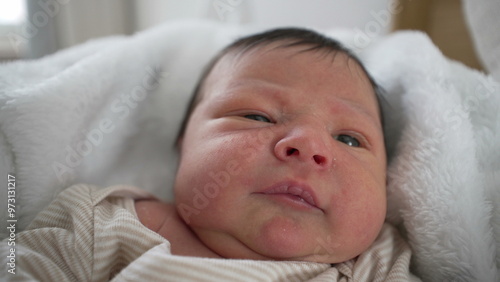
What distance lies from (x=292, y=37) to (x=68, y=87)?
509 mm

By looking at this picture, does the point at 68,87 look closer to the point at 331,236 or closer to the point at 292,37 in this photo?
the point at 292,37

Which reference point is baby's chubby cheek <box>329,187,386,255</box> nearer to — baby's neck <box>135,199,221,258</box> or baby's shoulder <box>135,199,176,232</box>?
baby's neck <box>135,199,221,258</box>

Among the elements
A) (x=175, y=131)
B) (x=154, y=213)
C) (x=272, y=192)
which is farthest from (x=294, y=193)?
(x=175, y=131)

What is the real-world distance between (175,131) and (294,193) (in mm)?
560

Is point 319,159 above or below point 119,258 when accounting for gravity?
above

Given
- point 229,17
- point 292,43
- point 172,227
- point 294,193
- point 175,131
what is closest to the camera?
point 294,193

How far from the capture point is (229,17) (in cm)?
188

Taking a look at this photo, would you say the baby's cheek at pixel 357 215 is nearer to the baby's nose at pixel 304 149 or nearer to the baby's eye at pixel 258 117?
the baby's nose at pixel 304 149

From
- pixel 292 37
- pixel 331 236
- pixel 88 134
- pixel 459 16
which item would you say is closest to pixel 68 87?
pixel 88 134

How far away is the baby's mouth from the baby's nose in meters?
0.04

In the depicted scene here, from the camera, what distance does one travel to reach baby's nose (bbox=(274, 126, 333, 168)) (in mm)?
605

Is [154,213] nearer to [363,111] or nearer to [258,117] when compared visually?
[258,117]

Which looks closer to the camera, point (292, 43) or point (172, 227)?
point (172, 227)

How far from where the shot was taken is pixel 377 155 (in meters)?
0.74
